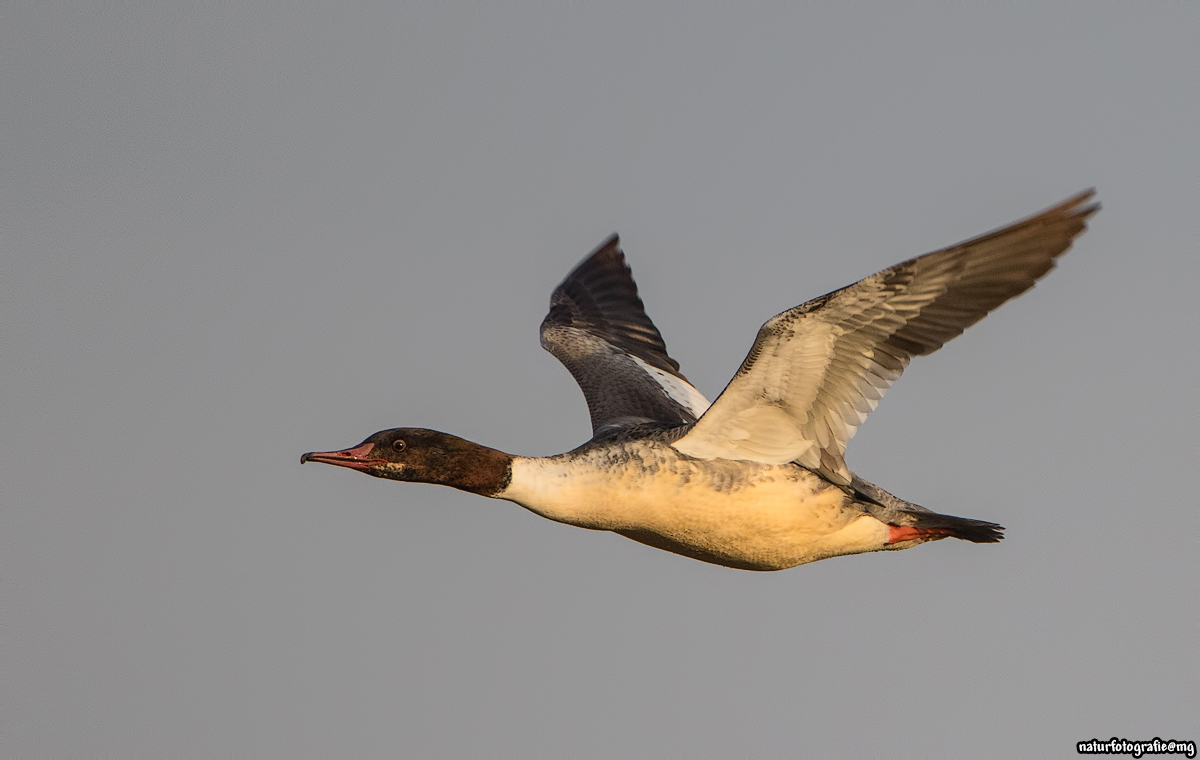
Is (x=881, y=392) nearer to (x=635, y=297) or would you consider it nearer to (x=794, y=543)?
(x=794, y=543)

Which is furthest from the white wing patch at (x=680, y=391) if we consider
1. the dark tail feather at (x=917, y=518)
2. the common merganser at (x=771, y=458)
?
the dark tail feather at (x=917, y=518)

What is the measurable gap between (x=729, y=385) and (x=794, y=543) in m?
1.24

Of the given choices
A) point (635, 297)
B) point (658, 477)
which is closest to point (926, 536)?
point (658, 477)

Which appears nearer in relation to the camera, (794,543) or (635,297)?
(794,543)

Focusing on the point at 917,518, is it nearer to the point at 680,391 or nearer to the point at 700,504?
the point at 700,504

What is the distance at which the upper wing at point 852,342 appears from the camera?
6.31 m

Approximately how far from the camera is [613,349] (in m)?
11.4

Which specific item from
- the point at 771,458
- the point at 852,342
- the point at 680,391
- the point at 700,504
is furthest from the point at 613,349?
the point at 852,342

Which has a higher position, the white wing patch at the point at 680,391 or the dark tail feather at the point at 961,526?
the white wing patch at the point at 680,391

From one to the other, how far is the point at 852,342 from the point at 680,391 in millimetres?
3629

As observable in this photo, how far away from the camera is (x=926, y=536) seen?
8.34m

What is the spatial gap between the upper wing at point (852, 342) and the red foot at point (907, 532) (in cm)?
57

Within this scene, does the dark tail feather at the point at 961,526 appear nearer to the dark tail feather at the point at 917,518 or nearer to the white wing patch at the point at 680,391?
the dark tail feather at the point at 917,518

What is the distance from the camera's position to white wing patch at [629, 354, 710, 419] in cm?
1049
